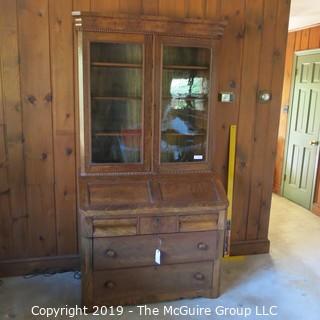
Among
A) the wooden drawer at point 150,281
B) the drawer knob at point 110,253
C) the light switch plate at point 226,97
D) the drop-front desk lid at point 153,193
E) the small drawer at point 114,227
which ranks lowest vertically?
the wooden drawer at point 150,281

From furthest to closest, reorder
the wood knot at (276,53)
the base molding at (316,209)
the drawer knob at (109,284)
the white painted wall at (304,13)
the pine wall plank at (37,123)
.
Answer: the base molding at (316,209) < the white painted wall at (304,13) < the wood knot at (276,53) < the pine wall plank at (37,123) < the drawer knob at (109,284)

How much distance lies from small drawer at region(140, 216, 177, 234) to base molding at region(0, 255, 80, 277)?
2.94 ft

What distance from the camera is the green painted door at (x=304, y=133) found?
449cm

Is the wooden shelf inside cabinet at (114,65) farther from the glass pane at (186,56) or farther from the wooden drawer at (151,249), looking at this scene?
the wooden drawer at (151,249)

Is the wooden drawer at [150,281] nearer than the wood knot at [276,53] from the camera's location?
Yes

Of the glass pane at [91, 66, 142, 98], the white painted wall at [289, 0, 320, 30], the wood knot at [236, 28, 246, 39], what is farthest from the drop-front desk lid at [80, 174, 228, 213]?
the white painted wall at [289, 0, 320, 30]

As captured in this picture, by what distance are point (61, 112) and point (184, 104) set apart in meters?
0.95

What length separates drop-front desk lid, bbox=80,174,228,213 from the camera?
2.38 meters

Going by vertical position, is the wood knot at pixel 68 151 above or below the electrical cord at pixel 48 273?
above

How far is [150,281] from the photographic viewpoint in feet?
8.27

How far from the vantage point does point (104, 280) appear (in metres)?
2.44

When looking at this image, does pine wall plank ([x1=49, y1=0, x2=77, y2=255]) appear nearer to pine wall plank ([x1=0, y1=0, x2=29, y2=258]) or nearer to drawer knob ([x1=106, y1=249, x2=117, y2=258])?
pine wall plank ([x1=0, y1=0, x2=29, y2=258])

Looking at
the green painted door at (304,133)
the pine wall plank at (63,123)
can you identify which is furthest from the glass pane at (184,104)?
the green painted door at (304,133)

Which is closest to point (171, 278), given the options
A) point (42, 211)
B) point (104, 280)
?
point (104, 280)
